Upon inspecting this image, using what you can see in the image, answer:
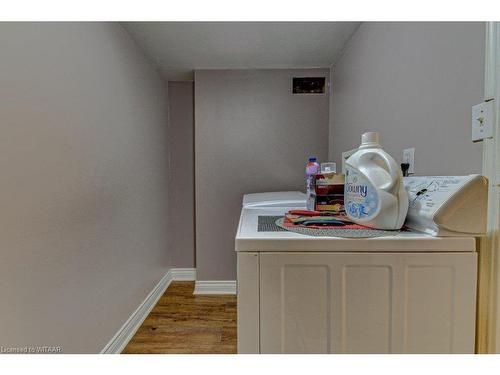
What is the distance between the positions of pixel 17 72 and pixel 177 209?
207 centimetres

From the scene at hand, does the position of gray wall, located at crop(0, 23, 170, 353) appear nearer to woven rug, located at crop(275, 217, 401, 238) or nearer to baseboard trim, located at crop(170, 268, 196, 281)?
baseboard trim, located at crop(170, 268, 196, 281)

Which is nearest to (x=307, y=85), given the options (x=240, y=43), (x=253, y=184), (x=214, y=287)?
(x=240, y=43)

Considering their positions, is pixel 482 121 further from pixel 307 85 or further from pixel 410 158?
pixel 307 85

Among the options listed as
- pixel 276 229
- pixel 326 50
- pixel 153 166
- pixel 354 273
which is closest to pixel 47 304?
pixel 276 229

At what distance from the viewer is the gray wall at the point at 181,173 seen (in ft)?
9.46

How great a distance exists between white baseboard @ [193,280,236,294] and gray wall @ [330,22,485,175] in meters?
1.88

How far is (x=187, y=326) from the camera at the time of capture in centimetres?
202

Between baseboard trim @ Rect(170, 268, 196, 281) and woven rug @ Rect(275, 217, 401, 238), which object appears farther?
baseboard trim @ Rect(170, 268, 196, 281)

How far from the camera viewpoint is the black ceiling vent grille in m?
2.58

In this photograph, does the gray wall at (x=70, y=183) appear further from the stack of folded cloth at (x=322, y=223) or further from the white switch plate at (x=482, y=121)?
the white switch plate at (x=482, y=121)

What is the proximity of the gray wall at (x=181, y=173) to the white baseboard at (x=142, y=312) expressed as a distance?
0.33 feet

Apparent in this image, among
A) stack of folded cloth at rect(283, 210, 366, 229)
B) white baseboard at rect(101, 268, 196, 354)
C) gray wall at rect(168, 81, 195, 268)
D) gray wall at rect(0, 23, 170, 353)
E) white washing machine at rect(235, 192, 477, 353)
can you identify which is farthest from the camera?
gray wall at rect(168, 81, 195, 268)

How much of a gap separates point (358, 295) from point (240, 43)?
2054mm

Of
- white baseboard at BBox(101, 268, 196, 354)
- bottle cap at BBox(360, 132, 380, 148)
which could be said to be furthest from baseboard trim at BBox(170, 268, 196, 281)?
bottle cap at BBox(360, 132, 380, 148)
